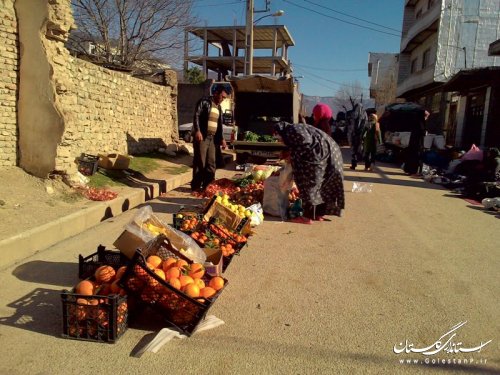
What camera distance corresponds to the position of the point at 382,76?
5088 cm

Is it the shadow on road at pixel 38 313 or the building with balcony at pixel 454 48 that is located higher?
the building with balcony at pixel 454 48

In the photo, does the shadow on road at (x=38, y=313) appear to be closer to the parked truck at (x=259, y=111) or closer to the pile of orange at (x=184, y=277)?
the pile of orange at (x=184, y=277)

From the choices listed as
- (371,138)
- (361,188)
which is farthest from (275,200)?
(371,138)

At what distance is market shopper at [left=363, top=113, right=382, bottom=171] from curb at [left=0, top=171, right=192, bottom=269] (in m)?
7.99

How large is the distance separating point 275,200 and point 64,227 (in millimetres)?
3192

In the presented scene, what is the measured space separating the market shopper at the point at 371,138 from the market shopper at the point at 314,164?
753cm

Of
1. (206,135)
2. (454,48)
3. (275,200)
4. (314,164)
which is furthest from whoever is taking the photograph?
(454,48)

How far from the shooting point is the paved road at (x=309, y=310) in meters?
2.75

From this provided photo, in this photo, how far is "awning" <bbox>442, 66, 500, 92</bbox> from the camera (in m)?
15.4

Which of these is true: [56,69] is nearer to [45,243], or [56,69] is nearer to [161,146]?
[45,243]

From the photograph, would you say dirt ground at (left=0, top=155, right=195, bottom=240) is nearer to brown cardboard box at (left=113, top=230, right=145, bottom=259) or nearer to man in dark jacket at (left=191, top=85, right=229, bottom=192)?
brown cardboard box at (left=113, top=230, right=145, bottom=259)

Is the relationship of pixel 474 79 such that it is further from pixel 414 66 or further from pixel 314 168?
pixel 414 66

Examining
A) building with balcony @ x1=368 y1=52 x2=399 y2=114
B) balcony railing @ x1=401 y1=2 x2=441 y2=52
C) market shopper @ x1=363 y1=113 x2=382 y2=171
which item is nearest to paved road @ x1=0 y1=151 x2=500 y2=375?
market shopper @ x1=363 y1=113 x2=382 y2=171

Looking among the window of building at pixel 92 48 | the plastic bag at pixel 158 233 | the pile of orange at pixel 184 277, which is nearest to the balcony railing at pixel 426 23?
the window of building at pixel 92 48
